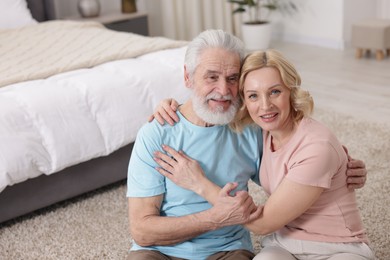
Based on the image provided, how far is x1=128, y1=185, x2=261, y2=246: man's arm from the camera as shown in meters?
1.66

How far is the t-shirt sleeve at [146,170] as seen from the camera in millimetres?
1755

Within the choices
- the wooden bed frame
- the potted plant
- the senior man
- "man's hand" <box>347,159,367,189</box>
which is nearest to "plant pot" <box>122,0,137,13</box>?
the potted plant

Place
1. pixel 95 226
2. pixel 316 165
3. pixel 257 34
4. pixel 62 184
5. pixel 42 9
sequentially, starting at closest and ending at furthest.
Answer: pixel 316 165, pixel 95 226, pixel 62 184, pixel 42 9, pixel 257 34

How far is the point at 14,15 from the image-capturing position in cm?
429

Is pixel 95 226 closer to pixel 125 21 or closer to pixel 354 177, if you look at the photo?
pixel 354 177

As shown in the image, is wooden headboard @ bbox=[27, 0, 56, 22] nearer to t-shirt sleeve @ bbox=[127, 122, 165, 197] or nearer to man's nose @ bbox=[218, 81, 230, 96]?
t-shirt sleeve @ bbox=[127, 122, 165, 197]

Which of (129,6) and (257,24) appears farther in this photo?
(257,24)

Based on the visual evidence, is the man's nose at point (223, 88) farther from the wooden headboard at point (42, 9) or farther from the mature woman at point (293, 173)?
the wooden headboard at point (42, 9)

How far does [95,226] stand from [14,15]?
222cm

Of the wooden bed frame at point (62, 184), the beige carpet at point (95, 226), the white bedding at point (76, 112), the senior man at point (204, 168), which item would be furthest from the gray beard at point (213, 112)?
the wooden bed frame at point (62, 184)

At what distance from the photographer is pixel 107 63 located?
3080mm

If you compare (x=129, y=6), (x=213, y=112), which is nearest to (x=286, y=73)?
(x=213, y=112)

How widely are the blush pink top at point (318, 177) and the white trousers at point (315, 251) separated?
0.05 feet

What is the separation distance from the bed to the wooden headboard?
5.04ft
